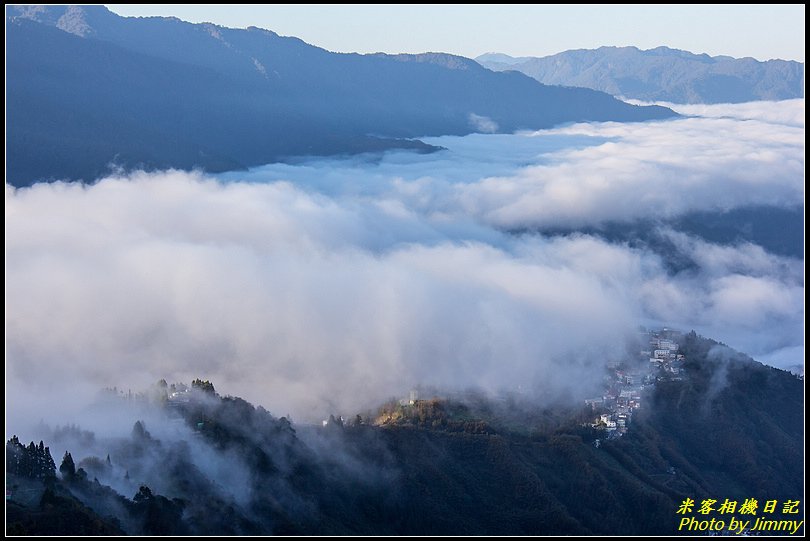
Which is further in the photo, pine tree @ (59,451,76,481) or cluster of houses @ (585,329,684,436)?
cluster of houses @ (585,329,684,436)

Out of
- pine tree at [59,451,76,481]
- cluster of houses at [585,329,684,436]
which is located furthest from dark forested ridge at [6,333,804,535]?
cluster of houses at [585,329,684,436]

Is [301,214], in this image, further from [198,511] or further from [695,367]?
[198,511]

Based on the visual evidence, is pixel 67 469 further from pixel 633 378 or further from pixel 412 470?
pixel 633 378

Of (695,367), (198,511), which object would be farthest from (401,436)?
(695,367)

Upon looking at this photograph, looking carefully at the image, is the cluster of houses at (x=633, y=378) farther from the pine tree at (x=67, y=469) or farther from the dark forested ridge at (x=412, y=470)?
the pine tree at (x=67, y=469)

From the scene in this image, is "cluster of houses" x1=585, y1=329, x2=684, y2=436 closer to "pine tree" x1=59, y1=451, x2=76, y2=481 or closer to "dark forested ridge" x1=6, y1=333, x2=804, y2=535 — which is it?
"dark forested ridge" x1=6, y1=333, x2=804, y2=535

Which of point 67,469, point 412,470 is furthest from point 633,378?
point 67,469
